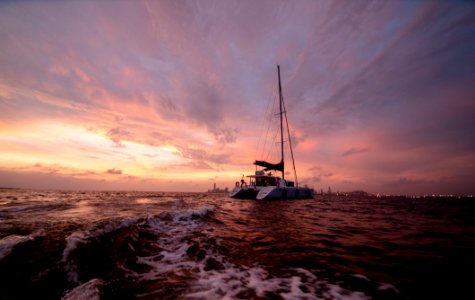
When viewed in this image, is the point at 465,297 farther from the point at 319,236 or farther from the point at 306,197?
the point at 306,197

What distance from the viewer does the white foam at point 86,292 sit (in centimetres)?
261

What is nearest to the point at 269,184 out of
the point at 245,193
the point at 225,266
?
the point at 245,193

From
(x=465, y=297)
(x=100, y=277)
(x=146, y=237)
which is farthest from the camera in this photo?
(x=146, y=237)

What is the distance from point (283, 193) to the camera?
1061 inches

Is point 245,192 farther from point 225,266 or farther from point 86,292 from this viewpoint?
point 86,292

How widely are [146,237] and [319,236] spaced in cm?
541

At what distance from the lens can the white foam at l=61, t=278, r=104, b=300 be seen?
103 inches

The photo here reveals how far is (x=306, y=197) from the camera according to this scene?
33.4 metres

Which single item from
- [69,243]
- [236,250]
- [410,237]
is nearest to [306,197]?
[410,237]

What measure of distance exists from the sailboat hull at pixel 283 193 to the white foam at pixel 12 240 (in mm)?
21252

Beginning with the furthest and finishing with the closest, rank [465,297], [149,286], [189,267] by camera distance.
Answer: [189,267]
[149,286]
[465,297]

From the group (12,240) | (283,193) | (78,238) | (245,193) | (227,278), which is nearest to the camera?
(227,278)

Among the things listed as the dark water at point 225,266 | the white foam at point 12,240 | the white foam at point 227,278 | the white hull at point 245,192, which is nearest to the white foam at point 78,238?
the dark water at point 225,266

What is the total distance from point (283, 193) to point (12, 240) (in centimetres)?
2538
